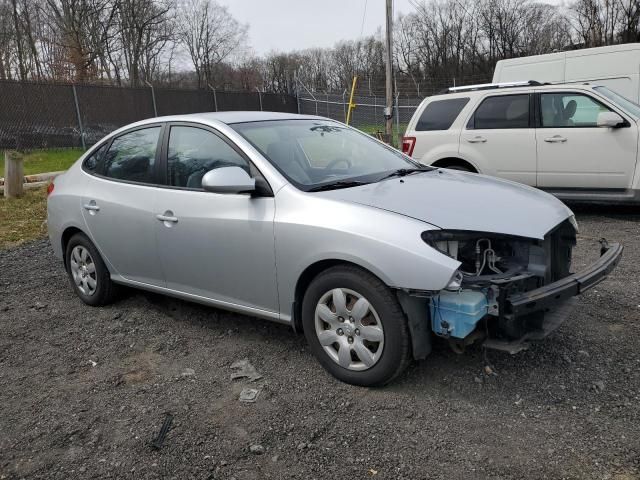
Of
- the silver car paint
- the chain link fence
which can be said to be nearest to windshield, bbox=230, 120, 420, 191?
the silver car paint

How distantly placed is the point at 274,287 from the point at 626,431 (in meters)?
2.04

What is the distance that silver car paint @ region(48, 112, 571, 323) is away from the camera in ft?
9.64

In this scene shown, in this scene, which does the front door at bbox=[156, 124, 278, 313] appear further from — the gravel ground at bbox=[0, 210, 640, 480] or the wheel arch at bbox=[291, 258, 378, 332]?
the gravel ground at bbox=[0, 210, 640, 480]

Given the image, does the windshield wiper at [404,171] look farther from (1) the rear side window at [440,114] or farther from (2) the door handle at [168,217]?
(1) the rear side window at [440,114]

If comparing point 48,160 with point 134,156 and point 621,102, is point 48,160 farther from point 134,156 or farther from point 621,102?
point 621,102

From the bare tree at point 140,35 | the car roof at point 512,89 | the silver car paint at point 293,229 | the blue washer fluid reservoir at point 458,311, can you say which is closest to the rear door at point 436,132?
the car roof at point 512,89

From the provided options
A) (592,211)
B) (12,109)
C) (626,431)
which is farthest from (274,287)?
(12,109)

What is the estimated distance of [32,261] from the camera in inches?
258

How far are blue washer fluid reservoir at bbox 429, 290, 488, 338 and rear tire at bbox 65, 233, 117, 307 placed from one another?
3040 millimetres

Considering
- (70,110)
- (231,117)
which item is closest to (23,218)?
(231,117)

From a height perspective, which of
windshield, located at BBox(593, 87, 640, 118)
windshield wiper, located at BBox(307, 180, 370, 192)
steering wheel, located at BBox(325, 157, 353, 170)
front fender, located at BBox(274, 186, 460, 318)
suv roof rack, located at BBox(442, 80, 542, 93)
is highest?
suv roof rack, located at BBox(442, 80, 542, 93)

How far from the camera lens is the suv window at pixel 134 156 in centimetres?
430

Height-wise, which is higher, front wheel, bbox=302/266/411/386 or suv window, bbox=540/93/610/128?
suv window, bbox=540/93/610/128

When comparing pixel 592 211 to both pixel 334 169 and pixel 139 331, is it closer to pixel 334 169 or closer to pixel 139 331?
pixel 334 169
